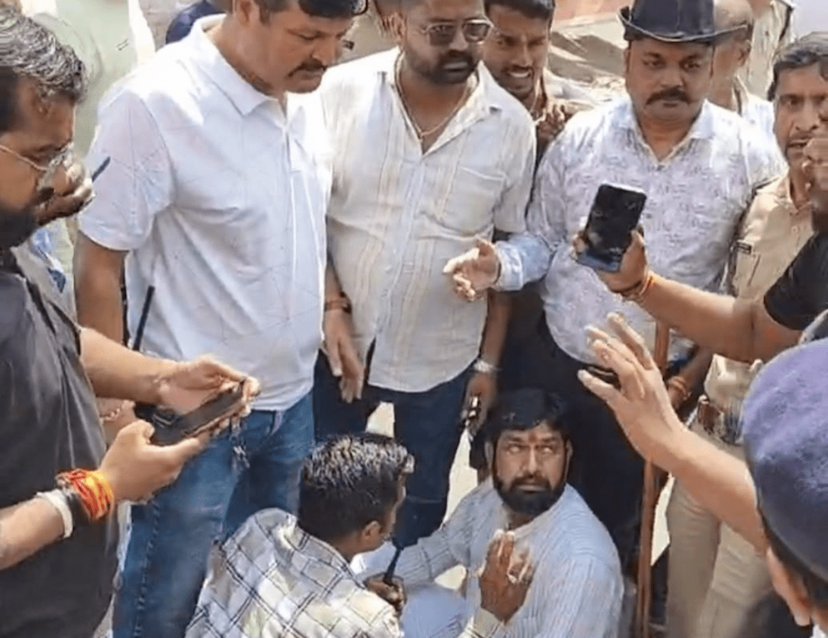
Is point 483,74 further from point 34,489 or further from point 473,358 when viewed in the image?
point 34,489

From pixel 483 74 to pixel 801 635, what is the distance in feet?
5.09

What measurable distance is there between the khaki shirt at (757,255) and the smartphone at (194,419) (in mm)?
1195

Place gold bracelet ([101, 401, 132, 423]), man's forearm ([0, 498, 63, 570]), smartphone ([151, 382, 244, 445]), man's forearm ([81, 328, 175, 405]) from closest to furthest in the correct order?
man's forearm ([0, 498, 63, 570])
smartphone ([151, 382, 244, 445])
man's forearm ([81, 328, 175, 405])
gold bracelet ([101, 401, 132, 423])

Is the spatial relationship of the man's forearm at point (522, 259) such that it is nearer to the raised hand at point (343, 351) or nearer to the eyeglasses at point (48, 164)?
the raised hand at point (343, 351)

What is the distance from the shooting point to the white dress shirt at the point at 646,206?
342 cm

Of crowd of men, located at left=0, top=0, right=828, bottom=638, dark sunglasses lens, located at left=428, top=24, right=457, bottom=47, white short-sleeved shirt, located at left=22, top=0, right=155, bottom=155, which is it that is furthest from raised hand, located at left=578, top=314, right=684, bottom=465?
white short-sleeved shirt, located at left=22, top=0, right=155, bottom=155

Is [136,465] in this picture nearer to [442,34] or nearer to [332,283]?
[332,283]

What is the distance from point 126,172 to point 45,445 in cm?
76

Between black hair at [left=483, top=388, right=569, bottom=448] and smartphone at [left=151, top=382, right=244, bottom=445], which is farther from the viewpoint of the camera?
black hair at [left=483, top=388, right=569, bottom=448]

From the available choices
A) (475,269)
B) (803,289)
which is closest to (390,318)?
(475,269)

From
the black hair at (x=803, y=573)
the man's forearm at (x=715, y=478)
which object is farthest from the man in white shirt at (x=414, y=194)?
the black hair at (x=803, y=573)

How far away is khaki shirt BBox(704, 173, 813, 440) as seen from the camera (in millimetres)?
3213

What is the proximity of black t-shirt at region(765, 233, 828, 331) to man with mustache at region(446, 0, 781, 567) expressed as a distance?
0.46 m

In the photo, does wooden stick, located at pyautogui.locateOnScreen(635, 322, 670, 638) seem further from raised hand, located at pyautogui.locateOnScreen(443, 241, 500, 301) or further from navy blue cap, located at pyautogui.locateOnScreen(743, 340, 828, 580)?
navy blue cap, located at pyautogui.locateOnScreen(743, 340, 828, 580)
